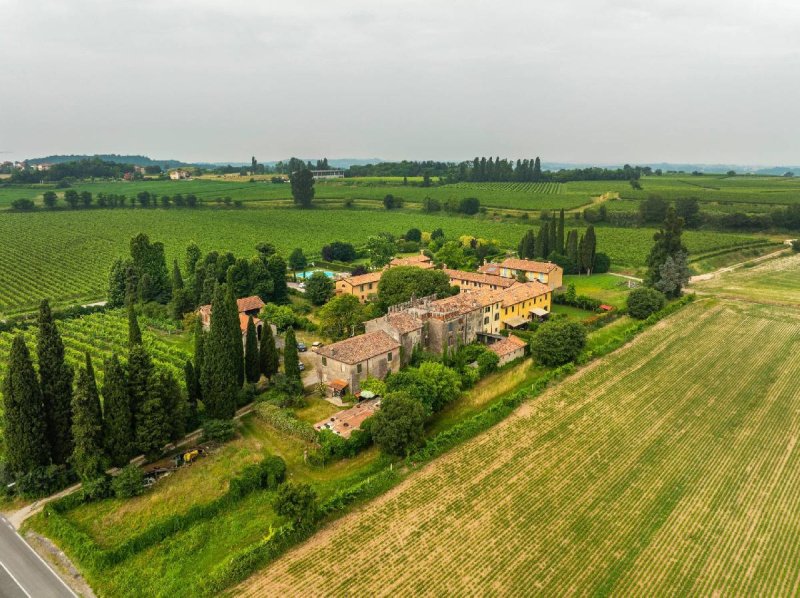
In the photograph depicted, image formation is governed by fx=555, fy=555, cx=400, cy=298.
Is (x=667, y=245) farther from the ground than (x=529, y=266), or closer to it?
farther from the ground

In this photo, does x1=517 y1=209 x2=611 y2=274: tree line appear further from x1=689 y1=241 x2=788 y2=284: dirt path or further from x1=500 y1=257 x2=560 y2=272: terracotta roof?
x1=689 y1=241 x2=788 y2=284: dirt path

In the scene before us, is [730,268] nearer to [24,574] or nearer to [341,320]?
[341,320]

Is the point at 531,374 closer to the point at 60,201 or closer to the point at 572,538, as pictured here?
the point at 572,538

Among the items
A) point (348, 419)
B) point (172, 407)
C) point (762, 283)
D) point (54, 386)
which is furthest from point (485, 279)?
point (54, 386)

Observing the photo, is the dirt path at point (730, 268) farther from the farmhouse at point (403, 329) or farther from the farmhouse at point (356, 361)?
the farmhouse at point (356, 361)

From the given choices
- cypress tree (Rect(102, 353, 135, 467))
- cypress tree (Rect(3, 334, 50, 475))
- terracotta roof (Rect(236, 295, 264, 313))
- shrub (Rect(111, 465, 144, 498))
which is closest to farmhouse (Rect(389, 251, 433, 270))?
terracotta roof (Rect(236, 295, 264, 313))

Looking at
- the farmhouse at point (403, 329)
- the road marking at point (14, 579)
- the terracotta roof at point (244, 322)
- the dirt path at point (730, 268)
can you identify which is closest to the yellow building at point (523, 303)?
the farmhouse at point (403, 329)
